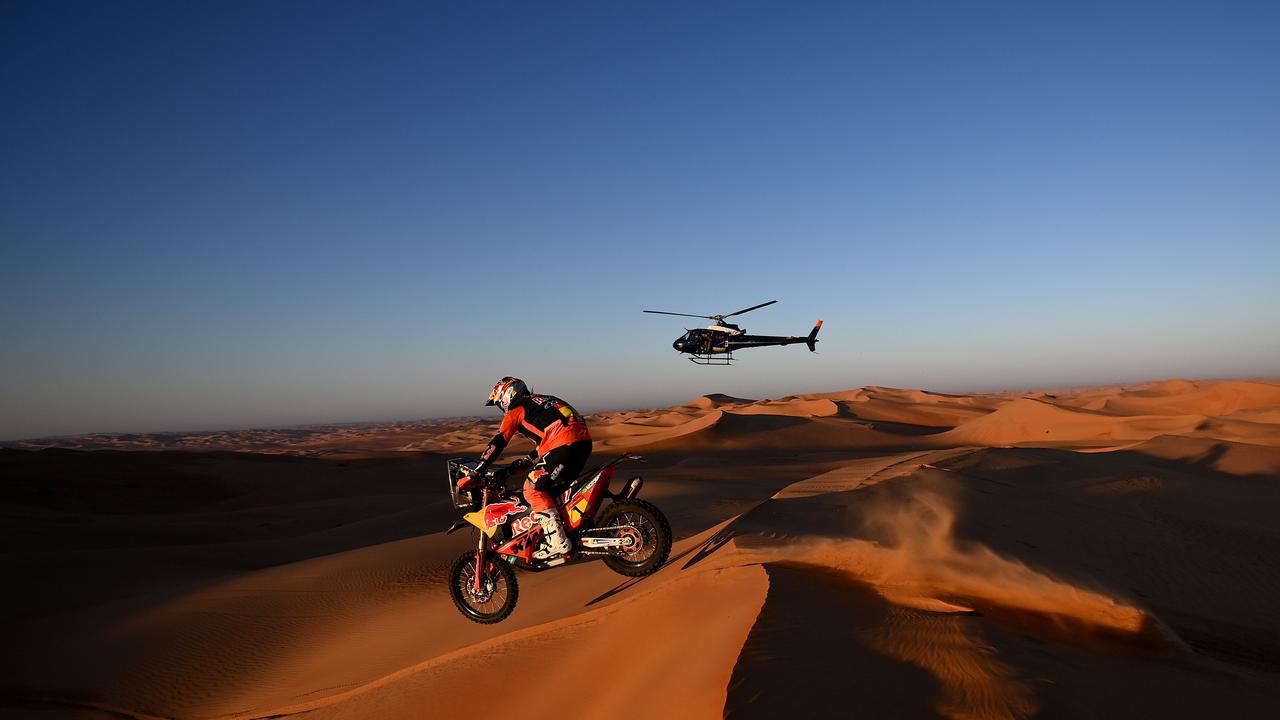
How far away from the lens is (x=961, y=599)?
4.29 m

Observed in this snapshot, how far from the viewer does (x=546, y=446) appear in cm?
537

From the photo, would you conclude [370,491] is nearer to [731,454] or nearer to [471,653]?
[731,454]

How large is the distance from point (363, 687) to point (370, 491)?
719 inches

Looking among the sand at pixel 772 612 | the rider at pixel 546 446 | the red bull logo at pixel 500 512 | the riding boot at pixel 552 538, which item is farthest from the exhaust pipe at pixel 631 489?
the red bull logo at pixel 500 512

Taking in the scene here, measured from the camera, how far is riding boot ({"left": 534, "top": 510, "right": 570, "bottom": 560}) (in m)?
5.18

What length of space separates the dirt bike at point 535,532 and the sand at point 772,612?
20 cm

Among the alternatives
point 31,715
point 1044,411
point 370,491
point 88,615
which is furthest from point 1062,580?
point 1044,411

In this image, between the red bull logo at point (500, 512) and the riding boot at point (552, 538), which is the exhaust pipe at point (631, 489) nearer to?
the riding boot at point (552, 538)

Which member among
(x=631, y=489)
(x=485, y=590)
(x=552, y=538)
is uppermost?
→ (x=631, y=489)

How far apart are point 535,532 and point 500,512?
35 cm

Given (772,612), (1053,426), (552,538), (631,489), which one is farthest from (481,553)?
(1053,426)

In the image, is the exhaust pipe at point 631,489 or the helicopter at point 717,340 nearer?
the exhaust pipe at point 631,489

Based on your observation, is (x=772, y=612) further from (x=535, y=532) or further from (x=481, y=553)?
(x=481, y=553)

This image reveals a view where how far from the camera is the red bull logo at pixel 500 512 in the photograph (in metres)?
5.33
